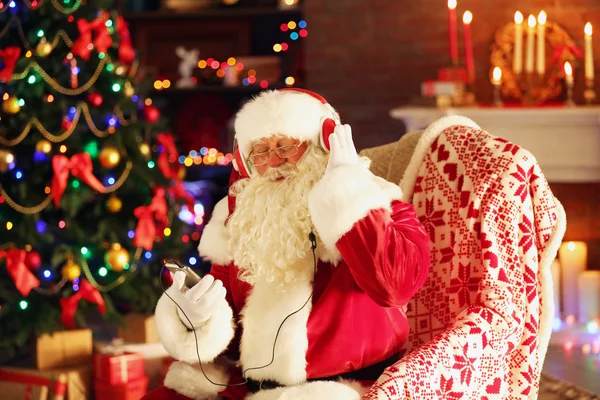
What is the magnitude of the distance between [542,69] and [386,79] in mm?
759

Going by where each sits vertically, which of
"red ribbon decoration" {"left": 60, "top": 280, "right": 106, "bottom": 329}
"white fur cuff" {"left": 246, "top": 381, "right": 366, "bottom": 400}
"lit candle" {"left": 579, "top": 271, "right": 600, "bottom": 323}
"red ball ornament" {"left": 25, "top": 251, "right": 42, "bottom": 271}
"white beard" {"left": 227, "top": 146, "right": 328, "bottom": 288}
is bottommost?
"lit candle" {"left": 579, "top": 271, "right": 600, "bottom": 323}

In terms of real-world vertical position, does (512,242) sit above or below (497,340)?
above

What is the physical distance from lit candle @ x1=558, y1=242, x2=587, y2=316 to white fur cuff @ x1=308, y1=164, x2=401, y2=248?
8.27 feet

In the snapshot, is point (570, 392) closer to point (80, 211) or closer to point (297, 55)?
point (80, 211)

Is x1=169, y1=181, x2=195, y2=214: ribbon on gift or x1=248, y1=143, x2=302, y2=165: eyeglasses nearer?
x1=248, y1=143, x2=302, y2=165: eyeglasses

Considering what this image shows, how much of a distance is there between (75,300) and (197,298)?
5.19 feet

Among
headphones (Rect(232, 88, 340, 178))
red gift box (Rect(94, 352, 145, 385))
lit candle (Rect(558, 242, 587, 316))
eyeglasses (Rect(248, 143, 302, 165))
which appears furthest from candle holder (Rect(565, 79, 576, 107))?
eyeglasses (Rect(248, 143, 302, 165))

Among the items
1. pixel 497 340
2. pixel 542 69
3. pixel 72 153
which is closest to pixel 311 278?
pixel 497 340

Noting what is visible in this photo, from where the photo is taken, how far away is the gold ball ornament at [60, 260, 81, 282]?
3365mm

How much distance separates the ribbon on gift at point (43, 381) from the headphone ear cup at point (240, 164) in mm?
1457

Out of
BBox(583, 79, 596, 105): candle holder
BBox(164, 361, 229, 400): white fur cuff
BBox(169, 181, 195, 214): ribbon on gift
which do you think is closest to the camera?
BBox(164, 361, 229, 400): white fur cuff

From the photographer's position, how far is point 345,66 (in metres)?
4.48

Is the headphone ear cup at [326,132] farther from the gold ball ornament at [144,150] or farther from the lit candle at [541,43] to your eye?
the lit candle at [541,43]

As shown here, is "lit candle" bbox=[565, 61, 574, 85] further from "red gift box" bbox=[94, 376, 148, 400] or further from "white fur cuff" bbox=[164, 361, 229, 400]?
"white fur cuff" bbox=[164, 361, 229, 400]
